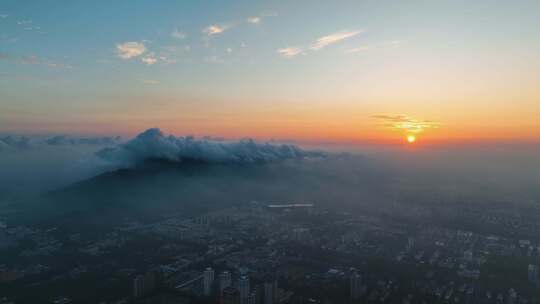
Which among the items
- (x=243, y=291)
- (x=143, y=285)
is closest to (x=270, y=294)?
(x=243, y=291)

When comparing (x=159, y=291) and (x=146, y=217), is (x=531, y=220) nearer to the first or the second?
(x=159, y=291)

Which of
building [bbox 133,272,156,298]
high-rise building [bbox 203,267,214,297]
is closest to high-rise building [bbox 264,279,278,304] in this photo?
high-rise building [bbox 203,267,214,297]

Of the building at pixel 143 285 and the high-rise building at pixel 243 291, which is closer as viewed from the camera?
the high-rise building at pixel 243 291

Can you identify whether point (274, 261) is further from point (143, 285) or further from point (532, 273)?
point (532, 273)

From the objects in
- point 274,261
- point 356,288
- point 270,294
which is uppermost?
point 270,294

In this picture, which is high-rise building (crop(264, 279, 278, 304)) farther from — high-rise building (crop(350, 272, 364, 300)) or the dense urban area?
high-rise building (crop(350, 272, 364, 300))

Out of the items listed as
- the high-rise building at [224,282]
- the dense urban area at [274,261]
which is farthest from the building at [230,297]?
the high-rise building at [224,282]

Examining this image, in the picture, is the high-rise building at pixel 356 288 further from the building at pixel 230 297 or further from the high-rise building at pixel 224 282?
the high-rise building at pixel 224 282

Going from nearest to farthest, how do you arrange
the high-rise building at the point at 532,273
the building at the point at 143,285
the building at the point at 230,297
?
1. the building at the point at 230,297
2. the building at the point at 143,285
3. the high-rise building at the point at 532,273

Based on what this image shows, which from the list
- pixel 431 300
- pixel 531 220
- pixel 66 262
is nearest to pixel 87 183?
pixel 66 262
